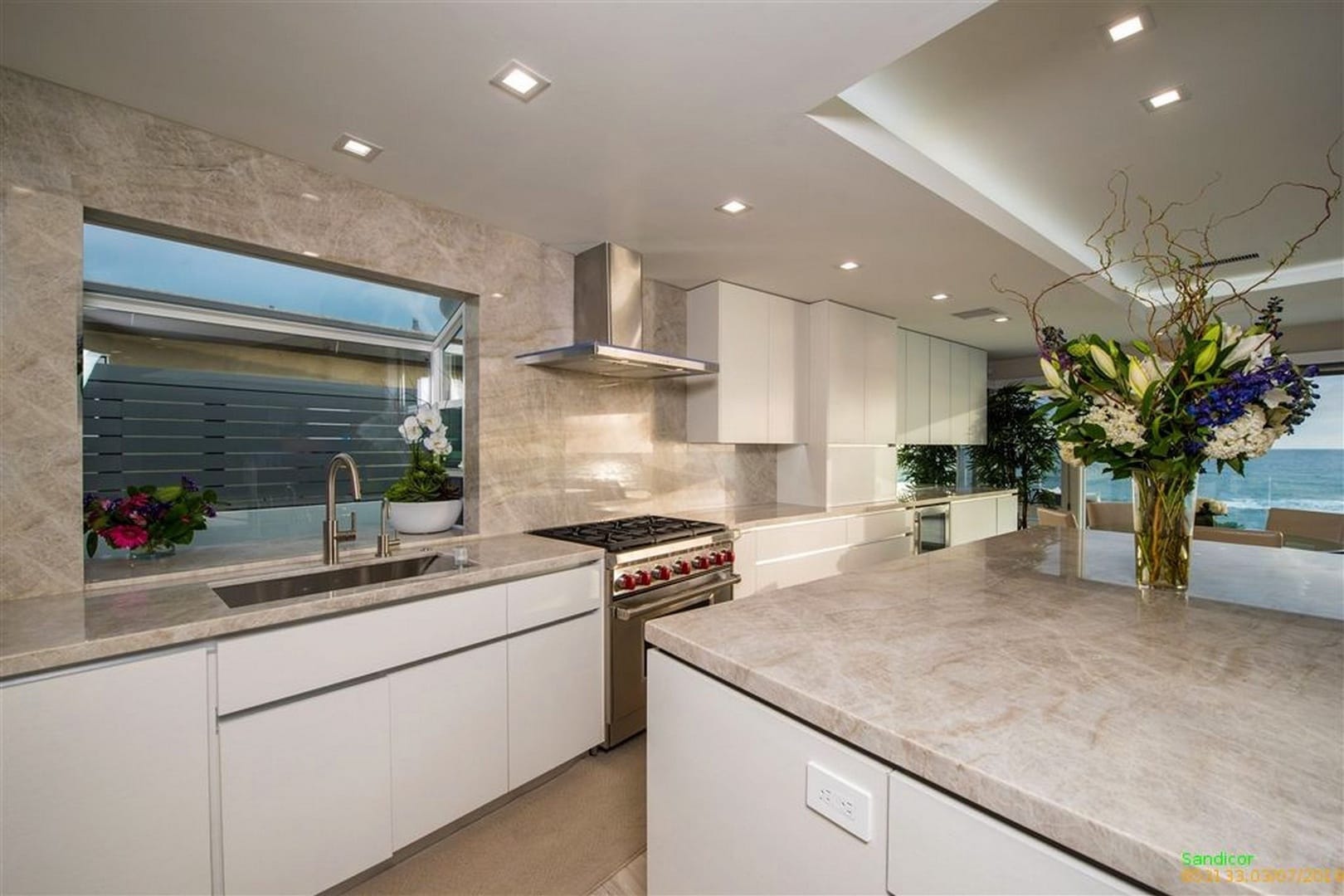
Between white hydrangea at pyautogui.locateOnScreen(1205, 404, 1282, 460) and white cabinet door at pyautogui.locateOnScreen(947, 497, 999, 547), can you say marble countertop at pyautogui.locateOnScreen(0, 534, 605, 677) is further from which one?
white cabinet door at pyautogui.locateOnScreen(947, 497, 999, 547)

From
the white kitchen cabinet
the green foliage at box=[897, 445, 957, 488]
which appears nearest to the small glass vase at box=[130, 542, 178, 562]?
the white kitchen cabinet

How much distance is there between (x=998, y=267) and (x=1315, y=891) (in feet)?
10.4

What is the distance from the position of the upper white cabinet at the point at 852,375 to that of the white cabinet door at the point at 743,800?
2.89m

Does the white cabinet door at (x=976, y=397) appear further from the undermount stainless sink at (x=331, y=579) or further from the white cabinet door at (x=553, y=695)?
the undermount stainless sink at (x=331, y=579)

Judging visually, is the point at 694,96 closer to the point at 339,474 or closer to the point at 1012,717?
the point at 1012,717

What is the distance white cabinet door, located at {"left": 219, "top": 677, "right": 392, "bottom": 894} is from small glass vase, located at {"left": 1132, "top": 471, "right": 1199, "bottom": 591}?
2166mm

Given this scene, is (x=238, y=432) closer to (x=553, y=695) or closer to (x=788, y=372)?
(x=553, y=695)

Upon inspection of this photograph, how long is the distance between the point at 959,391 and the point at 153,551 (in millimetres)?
5893

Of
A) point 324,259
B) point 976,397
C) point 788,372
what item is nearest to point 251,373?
point 324,259

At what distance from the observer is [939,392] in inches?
203

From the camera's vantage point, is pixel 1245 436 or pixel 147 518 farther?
pixel 147 518

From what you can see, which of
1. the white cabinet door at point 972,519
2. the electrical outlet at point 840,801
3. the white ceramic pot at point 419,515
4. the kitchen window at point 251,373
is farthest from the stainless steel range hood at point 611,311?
the white cabinet door at point 972,519

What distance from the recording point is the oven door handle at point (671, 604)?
93.0 inches

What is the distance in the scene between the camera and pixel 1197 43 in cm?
165
